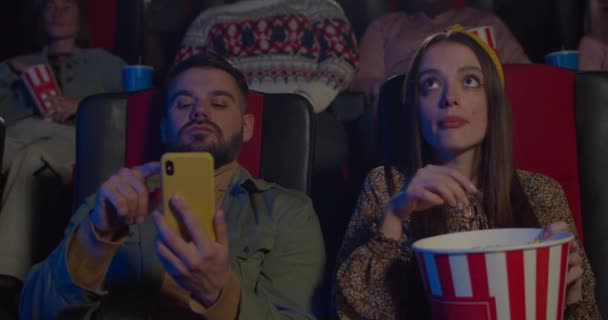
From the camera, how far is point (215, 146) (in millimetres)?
1408

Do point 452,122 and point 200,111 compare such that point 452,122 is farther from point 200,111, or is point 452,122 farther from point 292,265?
point 200,111

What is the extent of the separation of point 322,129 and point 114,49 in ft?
4.42

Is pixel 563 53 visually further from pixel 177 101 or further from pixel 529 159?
pixel 177 101

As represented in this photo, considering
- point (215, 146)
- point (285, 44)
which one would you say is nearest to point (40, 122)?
point (285, 44)

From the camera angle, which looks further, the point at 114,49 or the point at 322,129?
the point at 114,49

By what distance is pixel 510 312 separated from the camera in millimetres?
850

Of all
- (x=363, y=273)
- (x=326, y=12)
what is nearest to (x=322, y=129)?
(x=326, y=12)

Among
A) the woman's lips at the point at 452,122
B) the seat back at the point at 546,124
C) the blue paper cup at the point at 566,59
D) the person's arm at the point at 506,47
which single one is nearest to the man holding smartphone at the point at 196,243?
the woman's lips at the point at 452,122

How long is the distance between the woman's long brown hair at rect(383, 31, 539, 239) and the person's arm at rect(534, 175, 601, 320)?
0.13 feet

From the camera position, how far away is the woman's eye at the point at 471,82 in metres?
1.28

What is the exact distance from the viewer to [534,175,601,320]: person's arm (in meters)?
1.15

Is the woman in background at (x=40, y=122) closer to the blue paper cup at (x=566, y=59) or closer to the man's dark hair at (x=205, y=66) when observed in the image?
the man's dark hair at (x=205, y=66)

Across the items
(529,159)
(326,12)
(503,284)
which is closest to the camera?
(503,284)

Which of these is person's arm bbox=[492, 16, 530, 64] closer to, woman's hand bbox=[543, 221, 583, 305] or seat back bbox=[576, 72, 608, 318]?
seat back bbox=[576, 72, 608, 318]
